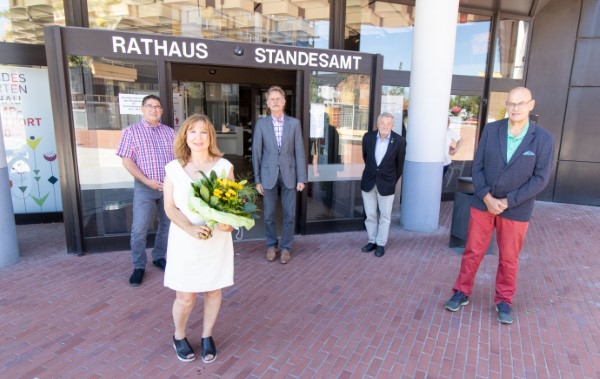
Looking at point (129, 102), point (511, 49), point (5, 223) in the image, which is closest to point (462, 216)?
point (129, 102)

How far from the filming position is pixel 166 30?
19.8 ft

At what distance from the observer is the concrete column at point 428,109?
582 centimetres

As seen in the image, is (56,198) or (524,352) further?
(56,198)

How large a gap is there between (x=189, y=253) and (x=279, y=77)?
6130 millimetres

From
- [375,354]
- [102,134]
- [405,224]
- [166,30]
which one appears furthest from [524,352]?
[166,30]

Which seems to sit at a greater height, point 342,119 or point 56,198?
point 342,119

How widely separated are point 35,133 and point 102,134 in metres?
1.88

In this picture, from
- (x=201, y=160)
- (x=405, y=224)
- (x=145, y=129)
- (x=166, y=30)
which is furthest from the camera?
(x=405, y=224)

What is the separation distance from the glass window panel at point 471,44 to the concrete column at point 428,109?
97.2 inches

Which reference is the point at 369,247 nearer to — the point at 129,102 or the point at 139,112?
the point at 139,112

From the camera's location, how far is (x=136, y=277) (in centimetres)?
423

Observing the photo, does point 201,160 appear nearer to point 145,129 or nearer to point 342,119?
point 145,129

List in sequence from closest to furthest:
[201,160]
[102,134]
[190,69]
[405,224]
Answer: [201,160]
[102,134]
[405,224]
[190,69]

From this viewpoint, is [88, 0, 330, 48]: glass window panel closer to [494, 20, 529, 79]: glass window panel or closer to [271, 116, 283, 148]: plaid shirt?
[271, 116, 283, 148]: plaid shirt
